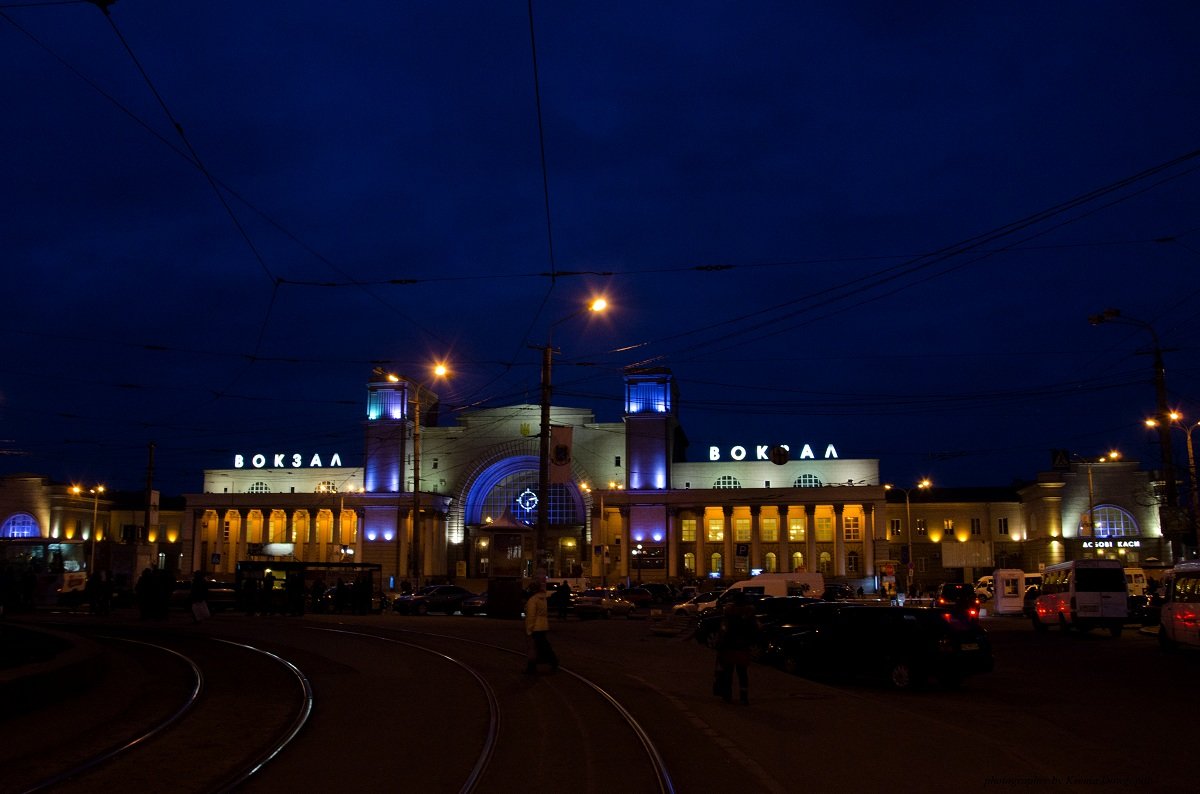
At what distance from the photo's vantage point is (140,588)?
34406 mm

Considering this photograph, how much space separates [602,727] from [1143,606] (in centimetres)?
3501

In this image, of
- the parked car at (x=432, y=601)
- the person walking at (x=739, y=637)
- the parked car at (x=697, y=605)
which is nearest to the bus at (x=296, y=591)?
the parked car at (x=432, y=601)

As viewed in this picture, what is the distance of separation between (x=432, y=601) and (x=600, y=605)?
841 cm

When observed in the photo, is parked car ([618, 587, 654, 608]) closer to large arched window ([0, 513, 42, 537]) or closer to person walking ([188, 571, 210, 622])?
person walking ([188, 571, 210, 622])

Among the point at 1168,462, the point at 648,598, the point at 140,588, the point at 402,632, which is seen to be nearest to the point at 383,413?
the point at 648,598

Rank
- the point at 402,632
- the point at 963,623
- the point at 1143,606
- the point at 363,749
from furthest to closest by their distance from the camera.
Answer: the point at 1143,606, the point at 402,632, the point at 963,623, the point at 363,749

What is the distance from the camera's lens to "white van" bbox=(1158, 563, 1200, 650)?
24.1 metres

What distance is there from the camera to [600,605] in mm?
43656

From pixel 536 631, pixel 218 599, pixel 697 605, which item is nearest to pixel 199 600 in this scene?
pixel 218 599

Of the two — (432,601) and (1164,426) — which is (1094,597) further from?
(432,601)

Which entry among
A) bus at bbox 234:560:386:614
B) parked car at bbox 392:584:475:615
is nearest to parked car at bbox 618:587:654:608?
parked car at bbox 392:584:475:615

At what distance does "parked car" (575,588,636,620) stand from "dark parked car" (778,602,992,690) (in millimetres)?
23904

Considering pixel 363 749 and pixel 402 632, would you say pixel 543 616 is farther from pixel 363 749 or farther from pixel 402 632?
pixel 402 632

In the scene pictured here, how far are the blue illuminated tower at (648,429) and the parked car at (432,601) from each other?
31992mm
